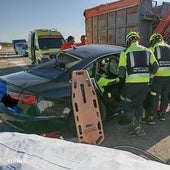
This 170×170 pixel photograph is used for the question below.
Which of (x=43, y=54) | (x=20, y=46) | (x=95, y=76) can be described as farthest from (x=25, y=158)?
(x=20, y=46)

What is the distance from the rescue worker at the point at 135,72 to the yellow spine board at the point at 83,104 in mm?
768

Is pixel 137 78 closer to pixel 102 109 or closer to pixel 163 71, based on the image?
pixel 102 109

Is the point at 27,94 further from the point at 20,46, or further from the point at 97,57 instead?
the point at 20,46

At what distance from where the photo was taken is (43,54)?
14.3 metres

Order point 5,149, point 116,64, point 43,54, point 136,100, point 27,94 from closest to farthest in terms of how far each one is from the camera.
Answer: point 5,149
point 27,94
point 136,100
point 116,64
point 43,54

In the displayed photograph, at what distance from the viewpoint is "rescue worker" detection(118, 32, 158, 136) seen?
505 cm

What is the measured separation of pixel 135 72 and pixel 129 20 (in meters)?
7.91

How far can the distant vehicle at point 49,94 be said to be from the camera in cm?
462

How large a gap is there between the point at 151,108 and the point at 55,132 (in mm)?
2025

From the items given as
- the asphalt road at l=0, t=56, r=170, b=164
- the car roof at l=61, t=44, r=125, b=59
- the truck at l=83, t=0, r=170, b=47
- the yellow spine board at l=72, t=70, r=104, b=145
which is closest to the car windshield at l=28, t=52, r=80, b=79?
the car roof at l=61, t=44, r=125, b=59

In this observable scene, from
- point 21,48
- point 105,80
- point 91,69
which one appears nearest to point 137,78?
point 105,80

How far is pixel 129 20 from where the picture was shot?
12539 millimetres

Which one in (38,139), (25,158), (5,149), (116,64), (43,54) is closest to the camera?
(25,158)

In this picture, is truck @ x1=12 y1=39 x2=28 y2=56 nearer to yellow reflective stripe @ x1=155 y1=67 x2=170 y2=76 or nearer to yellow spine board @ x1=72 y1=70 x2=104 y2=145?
yellow reflective stripe @ x1=155 y1=67 x2=170 y2=76
